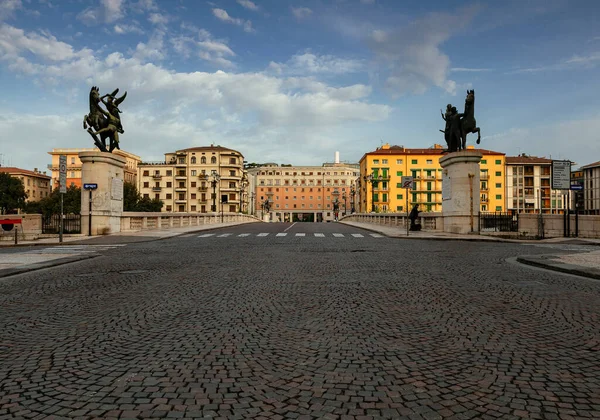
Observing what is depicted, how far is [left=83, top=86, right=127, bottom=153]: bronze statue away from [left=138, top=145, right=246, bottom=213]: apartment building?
93147 millimetres

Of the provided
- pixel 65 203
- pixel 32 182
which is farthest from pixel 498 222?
pixel 32 182

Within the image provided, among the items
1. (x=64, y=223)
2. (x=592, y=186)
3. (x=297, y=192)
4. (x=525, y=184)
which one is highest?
(x=297, y=192)

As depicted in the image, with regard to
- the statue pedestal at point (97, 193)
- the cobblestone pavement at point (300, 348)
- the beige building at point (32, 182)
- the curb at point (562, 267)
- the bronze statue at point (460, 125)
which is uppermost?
the beige building at point (32, 182)

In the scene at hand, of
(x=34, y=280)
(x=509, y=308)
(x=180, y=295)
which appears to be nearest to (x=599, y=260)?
(x=509, y=308)

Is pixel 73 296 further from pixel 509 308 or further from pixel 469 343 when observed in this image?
pixel 509 308

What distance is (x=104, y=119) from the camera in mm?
24016

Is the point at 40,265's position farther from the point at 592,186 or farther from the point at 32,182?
the point at 32,182

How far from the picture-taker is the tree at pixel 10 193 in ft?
295

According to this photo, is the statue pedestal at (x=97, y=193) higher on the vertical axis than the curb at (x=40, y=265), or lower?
higher

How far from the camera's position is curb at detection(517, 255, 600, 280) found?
9.05m

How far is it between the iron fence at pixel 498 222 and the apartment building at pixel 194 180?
9702cm

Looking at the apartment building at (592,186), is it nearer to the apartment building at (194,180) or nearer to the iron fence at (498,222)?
the apartment building at (194,180)

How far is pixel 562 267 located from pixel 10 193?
10451 centimetres

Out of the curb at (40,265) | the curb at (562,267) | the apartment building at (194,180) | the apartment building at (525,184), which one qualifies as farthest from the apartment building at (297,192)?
the curb at (562,267)
